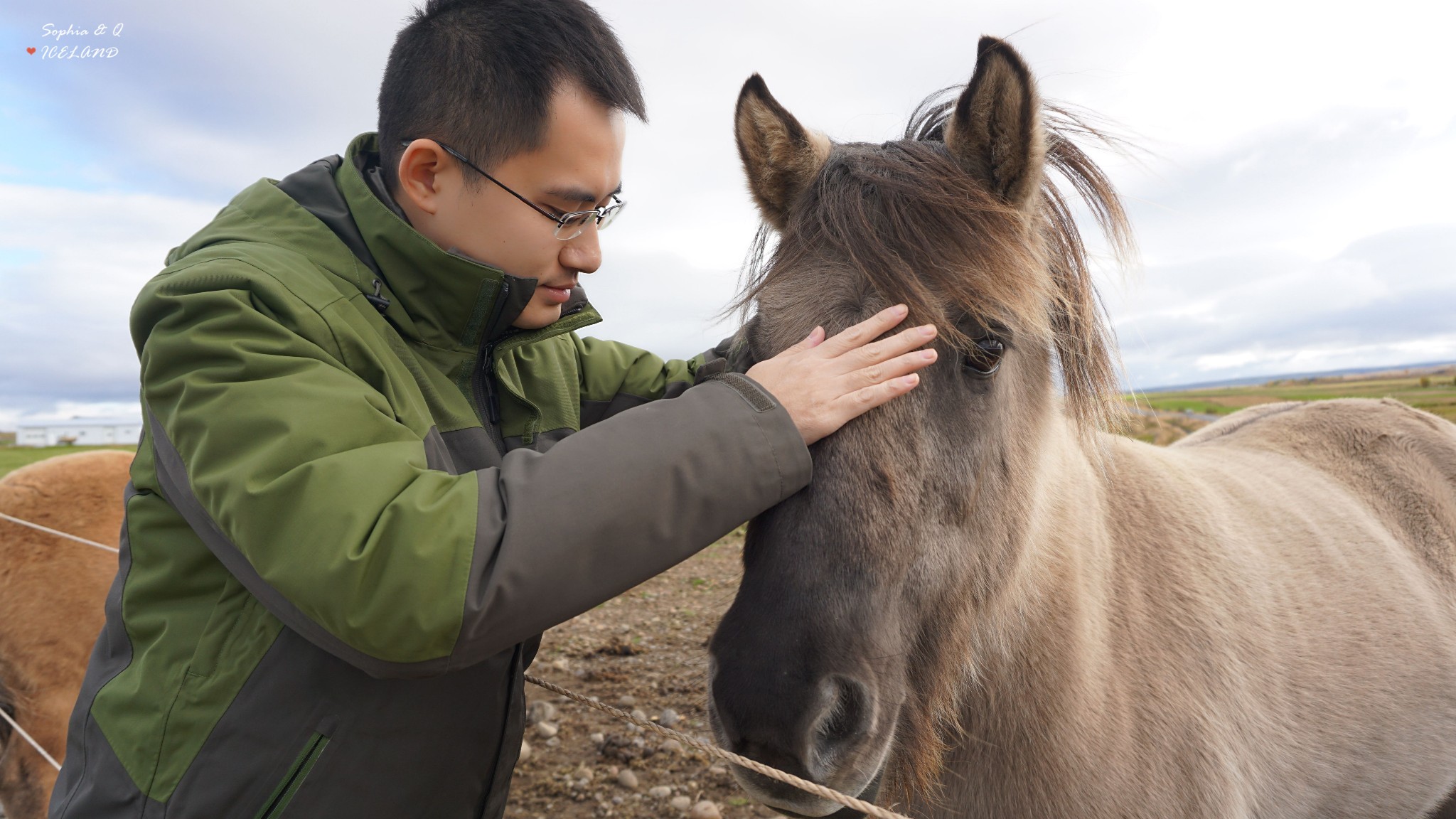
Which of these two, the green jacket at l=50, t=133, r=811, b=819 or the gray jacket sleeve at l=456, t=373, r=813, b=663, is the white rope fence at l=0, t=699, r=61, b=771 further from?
the gray jacket sleeve at l=456, t=373, r=813, b=663

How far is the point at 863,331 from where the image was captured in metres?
1.84

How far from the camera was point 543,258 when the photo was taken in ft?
6.94

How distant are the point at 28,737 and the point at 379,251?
13.3 feet

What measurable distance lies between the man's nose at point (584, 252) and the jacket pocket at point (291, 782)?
139cm

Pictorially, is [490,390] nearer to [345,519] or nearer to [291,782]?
[345,519]

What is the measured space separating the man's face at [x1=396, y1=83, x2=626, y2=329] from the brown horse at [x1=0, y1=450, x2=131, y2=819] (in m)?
4.05

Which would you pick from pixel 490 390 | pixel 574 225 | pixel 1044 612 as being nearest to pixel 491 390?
pixel 490 390

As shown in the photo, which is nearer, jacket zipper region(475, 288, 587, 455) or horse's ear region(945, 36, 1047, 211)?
horse's ear region(945, 36, 1047, 211)

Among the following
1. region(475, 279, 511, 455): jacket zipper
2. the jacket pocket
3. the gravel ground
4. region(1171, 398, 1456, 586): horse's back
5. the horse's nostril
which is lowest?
the gravel ground

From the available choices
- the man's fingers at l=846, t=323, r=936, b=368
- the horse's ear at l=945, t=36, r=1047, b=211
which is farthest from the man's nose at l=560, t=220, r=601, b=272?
the horse's ear at l=945, t=36, r=1047, b=211

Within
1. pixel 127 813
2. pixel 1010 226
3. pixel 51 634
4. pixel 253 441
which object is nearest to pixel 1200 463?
pixel 1010 226

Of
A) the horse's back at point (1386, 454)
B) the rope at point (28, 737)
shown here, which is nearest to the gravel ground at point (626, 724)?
the rope at point (28, 737)

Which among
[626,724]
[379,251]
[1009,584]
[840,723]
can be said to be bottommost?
[626,724]

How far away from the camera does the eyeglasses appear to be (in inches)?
80.0
